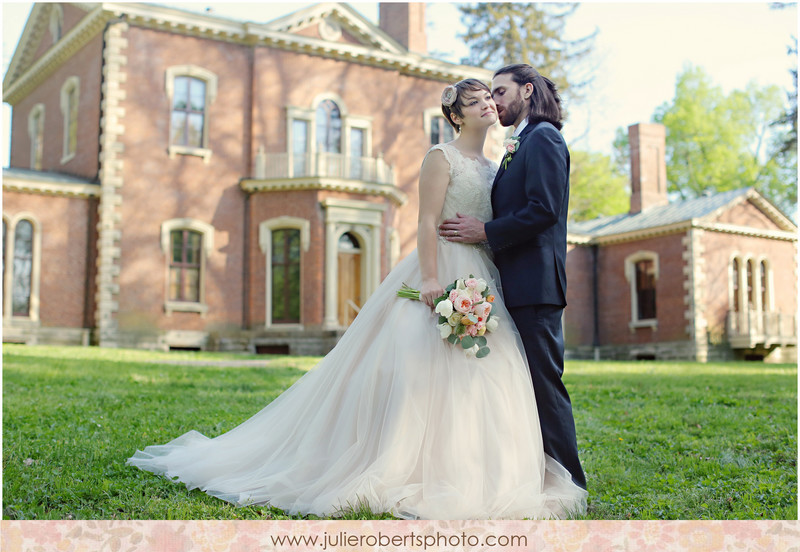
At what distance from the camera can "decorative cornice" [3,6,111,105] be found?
68.2ft

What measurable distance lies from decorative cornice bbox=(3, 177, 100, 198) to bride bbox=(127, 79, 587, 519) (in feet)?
55.9

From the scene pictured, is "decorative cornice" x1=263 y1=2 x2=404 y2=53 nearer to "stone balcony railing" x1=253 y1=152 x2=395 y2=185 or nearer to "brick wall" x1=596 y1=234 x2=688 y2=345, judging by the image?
"stone balcony railing" x1=253 y1=152 x2=395 y2=185

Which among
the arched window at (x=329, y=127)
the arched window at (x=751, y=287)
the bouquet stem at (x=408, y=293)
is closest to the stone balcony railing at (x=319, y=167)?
the arched window at (x=329, y=127)

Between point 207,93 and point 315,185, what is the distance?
4.00 m

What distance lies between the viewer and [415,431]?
3922mm

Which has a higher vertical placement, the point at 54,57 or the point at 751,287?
the point at 54,57

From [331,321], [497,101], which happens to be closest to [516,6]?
[331,321]

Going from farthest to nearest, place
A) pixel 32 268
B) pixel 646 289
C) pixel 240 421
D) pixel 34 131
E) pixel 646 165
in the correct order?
pixel 646 165 → pixel 646 289 → pixel 34 131 → pixel 32 268 → pixel 240 421

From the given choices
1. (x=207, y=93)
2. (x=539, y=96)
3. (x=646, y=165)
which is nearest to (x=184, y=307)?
(x=207, y=93)

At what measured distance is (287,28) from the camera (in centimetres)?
2202

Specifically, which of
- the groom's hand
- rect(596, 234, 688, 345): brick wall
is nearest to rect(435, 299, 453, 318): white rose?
the groom's hand

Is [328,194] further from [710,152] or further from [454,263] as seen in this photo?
[710,152]

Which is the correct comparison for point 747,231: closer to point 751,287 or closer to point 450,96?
point 751,287

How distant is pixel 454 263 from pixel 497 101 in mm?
955
